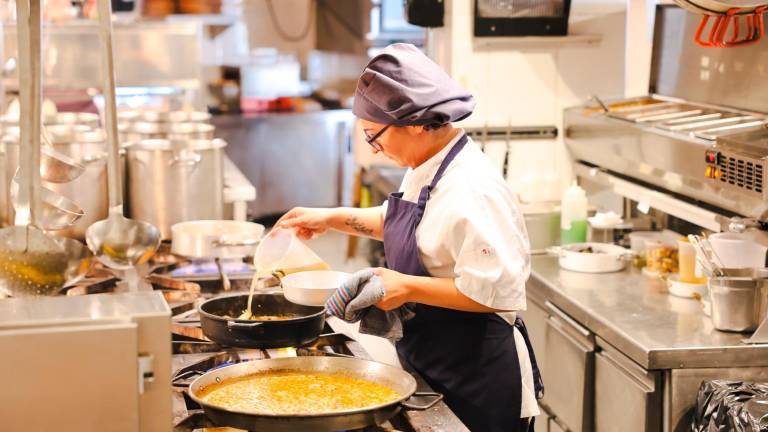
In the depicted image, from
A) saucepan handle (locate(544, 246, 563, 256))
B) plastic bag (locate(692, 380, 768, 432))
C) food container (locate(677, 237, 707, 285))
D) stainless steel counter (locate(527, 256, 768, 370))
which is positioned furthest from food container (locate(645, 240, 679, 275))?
plastic bag (locate(692, 380, 768, 432))

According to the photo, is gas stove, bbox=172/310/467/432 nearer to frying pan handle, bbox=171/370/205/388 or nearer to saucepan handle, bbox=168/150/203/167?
frying pan handle, bbox=171/370/205/388

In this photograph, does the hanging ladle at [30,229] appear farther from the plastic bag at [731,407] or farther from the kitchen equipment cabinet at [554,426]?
the kitchen equipment cabinet at [554,426]

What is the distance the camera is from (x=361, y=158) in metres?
6.80

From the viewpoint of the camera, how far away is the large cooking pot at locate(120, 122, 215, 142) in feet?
13.1

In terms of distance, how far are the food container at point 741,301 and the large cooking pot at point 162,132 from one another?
6.97 feet

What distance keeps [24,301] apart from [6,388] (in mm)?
197

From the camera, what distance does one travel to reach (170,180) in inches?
137

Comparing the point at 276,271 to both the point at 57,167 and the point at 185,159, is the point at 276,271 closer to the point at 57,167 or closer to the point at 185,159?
the point at 57,167

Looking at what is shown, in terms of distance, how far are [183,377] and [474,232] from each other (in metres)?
0.73

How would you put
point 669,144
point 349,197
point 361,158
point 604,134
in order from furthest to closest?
point 349,197 < point 361,158 < point 604,134 < point 669,144

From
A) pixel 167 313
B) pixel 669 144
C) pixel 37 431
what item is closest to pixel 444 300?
pixel 167 313

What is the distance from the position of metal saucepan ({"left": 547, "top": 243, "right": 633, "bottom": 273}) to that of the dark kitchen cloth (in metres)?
1.69

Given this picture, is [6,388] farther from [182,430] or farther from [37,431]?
[182,430]

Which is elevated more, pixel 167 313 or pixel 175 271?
pixel 167 313
